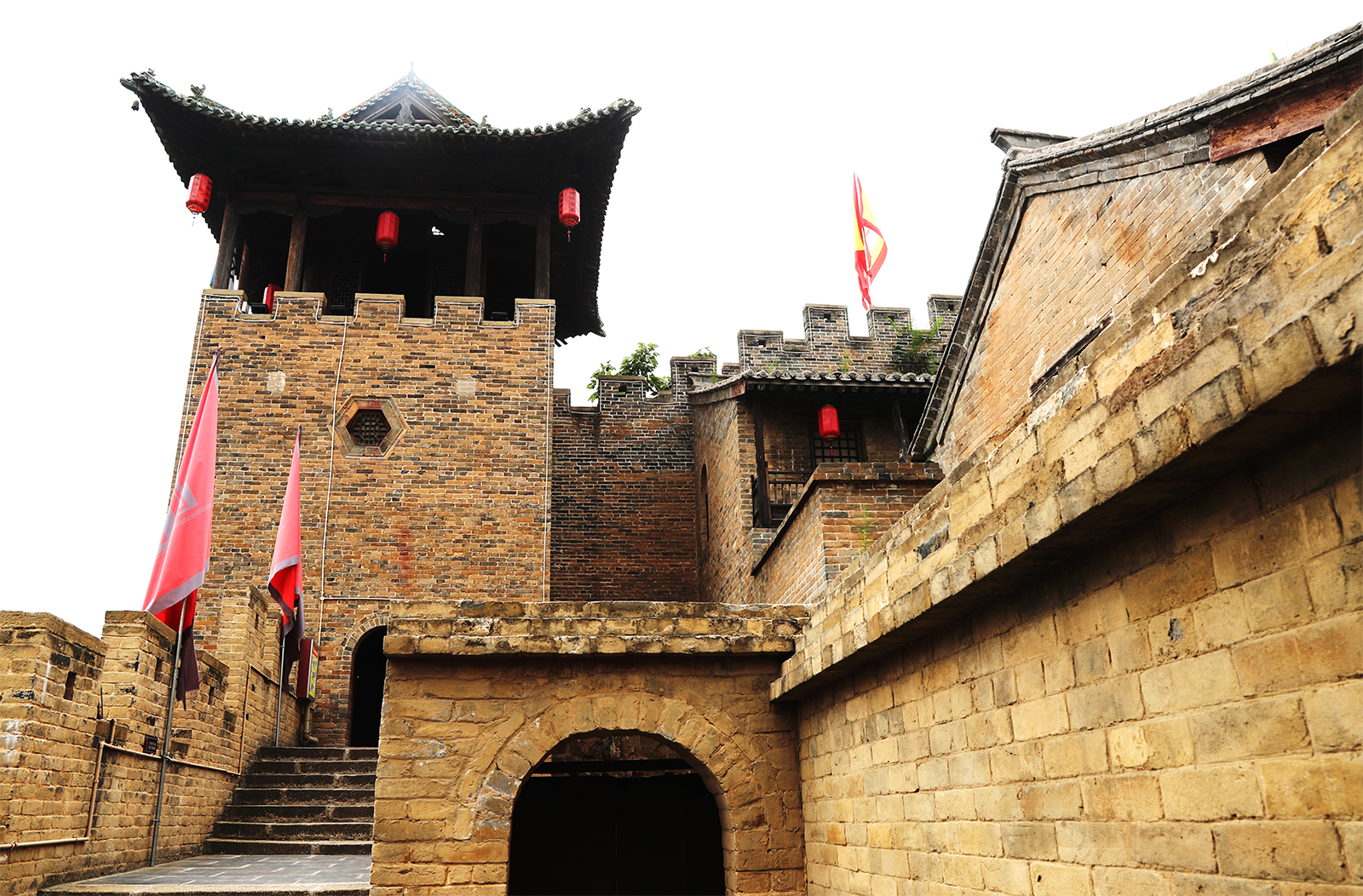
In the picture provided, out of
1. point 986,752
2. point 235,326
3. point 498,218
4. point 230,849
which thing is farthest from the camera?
point 498,218

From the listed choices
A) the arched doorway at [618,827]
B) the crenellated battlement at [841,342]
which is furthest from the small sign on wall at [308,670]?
the crenellated battlement at [841,342]

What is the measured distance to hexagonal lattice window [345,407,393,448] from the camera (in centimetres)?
1417

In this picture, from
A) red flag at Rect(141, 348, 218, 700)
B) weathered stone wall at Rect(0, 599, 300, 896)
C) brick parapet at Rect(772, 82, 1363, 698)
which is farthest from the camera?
red flag at Rect(141, 348, 218, 700)

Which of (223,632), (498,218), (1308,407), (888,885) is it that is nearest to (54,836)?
(223,632)

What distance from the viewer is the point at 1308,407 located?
1962 millimetres

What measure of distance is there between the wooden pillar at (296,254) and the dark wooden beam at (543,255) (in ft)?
13.0

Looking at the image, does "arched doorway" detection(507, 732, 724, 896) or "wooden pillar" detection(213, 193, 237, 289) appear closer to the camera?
"arched doorway" detection(507, 732, 724, 896)

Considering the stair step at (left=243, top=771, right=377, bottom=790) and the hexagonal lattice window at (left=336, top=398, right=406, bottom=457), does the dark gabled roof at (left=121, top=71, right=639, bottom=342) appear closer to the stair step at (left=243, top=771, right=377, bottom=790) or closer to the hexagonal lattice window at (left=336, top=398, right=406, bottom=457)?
the hexagonal lattice window at (left=336, top=398, right=406, bottom=457)

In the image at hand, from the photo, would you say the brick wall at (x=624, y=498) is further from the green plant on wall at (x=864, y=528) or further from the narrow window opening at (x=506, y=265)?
the green plant on wall at (x=864, y=528)

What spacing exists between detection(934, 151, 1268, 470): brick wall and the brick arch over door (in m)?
3.56

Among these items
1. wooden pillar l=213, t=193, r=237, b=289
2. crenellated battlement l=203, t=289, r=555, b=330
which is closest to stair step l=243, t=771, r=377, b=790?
crenellated battlement l=203, t=289, r=555, b=330

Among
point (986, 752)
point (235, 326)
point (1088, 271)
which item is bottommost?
point (986, 752)

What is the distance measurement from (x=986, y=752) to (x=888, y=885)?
131 centimetres

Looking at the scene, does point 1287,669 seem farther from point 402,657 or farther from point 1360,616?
point 402,657
